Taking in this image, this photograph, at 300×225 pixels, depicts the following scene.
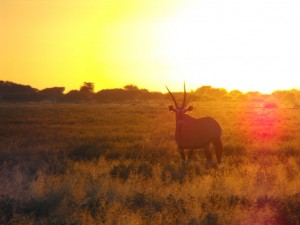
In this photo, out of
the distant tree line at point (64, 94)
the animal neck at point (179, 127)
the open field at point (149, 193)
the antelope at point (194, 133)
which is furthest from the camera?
the distant tree line at point (64, 94)

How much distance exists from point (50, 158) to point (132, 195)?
20.2ft

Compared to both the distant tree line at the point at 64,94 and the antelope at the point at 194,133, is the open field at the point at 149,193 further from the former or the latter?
the distant tree line at the point at 64,94

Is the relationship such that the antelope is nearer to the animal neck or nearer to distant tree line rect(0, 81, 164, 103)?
the animal neck

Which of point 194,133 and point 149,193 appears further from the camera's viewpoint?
point 194,133

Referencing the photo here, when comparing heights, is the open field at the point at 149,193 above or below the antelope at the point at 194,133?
below

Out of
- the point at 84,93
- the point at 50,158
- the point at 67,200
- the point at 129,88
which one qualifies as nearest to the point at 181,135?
the point at 50,158

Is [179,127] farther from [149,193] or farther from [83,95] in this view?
[83,95]

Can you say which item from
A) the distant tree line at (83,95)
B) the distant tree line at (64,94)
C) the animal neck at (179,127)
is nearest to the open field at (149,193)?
the animal neck at (179,127)

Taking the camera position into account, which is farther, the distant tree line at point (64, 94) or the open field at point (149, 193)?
the distant tree line at point (64, 94)

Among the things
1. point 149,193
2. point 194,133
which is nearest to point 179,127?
point 194,133

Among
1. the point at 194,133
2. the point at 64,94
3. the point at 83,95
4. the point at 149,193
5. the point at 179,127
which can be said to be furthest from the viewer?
the point at 64,94

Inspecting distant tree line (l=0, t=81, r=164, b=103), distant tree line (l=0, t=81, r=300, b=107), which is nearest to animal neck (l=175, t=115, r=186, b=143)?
distant tree line (l=0, t=81, r=300, b=107)

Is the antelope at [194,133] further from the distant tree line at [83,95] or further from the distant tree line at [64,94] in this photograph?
the distant tree line at [64,94]

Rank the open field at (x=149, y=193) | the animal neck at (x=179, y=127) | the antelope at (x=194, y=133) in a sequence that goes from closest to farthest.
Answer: the open field at (x=149, y=193)
the animal neck at (x=179, y=127)
the antelope at (x=194, y=133)
